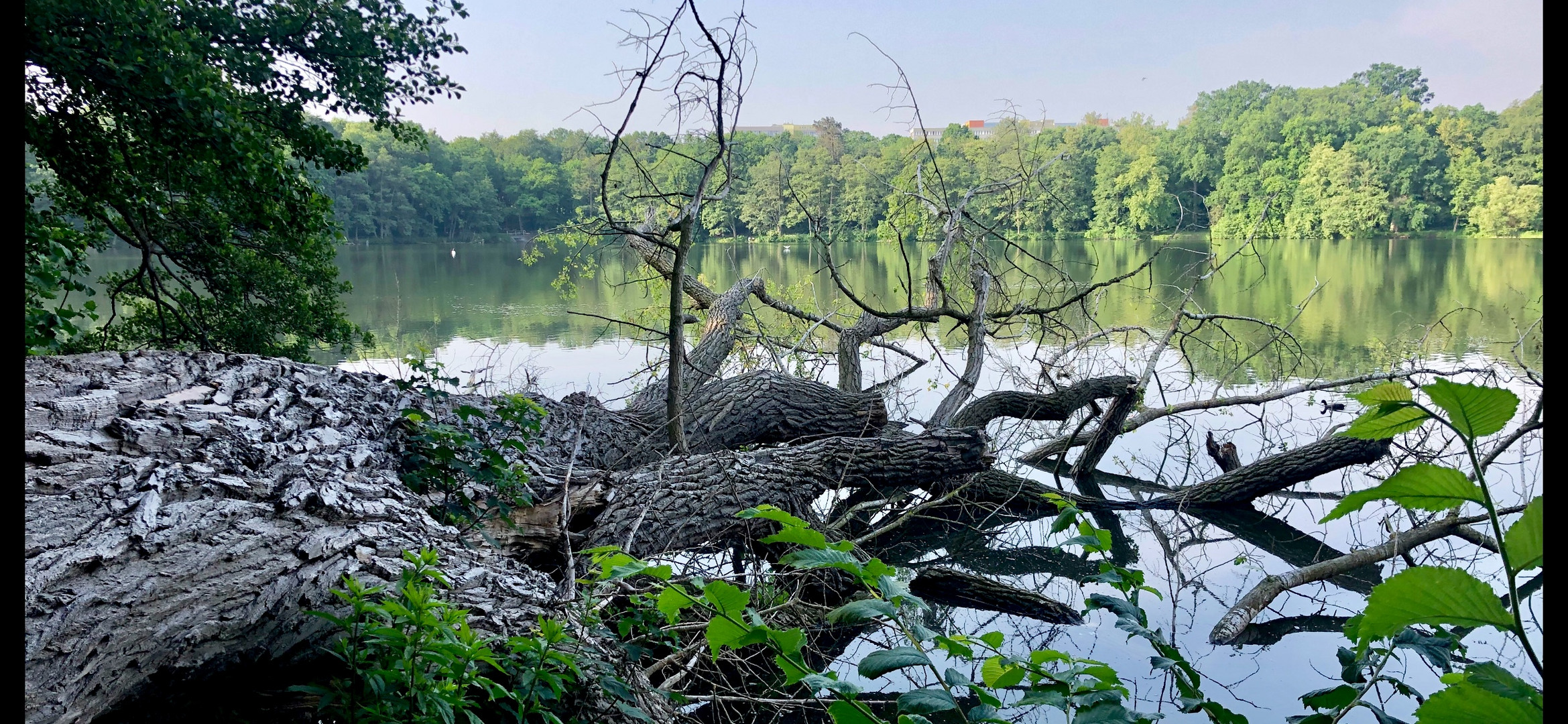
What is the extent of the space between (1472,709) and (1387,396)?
7.0 inches

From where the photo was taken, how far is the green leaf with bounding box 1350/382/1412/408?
1.75 feet

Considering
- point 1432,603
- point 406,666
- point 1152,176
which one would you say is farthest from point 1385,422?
point 1152,176

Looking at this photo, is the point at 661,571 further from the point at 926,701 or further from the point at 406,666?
the point at 406,666

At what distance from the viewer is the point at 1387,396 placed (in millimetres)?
546

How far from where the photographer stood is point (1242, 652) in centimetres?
365

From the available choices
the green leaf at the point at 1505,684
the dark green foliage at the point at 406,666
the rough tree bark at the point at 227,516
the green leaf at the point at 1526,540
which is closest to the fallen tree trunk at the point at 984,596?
the rough tree bark at the point at 227,516

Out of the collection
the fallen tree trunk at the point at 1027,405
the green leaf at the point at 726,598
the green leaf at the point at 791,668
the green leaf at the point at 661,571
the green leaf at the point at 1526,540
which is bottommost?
the fallen tree trunk at the point at 1027,405

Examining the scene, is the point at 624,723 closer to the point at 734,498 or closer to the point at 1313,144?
the point at 734,498

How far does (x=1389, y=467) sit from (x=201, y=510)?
621 centimetres

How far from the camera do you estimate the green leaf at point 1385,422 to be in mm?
557

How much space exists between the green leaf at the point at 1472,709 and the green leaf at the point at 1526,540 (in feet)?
0.25

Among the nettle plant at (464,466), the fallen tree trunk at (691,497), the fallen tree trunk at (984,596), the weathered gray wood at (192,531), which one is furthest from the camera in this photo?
the fallen tree trunk at (984,596)

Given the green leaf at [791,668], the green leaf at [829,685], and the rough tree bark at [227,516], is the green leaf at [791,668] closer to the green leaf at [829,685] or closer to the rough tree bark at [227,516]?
the green leaf at [829,685]

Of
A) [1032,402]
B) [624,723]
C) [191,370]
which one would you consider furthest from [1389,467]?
[191,370]
